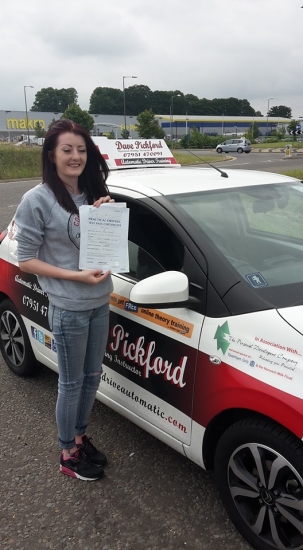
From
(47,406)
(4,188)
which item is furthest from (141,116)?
(47,406)

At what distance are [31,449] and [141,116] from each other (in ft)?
155

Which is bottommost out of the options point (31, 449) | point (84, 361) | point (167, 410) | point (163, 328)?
point (31, 449)

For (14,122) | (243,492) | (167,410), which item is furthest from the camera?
(14,122)

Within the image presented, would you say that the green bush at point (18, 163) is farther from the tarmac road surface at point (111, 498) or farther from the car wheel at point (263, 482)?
the car wheel at point (263, 482)

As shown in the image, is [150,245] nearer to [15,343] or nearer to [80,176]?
[80,176]

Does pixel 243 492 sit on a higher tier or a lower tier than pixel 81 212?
lower

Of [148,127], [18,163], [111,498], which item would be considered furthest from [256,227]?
[148,127]

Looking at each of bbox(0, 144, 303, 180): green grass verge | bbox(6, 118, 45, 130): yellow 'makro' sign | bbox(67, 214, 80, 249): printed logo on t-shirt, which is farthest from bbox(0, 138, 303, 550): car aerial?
bbox(6, 118, 45, 130): yellow 'makro' sign

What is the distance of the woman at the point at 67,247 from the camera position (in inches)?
87.4

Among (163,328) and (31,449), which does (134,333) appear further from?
(31,449)

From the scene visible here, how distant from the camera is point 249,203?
9.29 feet

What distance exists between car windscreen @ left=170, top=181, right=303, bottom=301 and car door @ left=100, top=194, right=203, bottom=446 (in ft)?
0.68

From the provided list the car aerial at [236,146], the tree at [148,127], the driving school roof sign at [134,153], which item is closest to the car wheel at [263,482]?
the driving school roof sign at [134,153]

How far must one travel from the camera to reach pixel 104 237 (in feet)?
7.21
